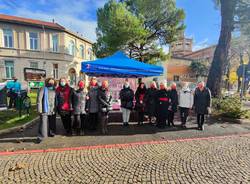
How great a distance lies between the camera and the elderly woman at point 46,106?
5.21 m

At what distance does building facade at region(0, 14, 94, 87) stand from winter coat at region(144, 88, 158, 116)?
1936 centimetres

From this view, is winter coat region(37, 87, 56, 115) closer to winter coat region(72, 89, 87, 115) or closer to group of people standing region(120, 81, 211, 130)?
winter coat region(72, 89, 87, 115)

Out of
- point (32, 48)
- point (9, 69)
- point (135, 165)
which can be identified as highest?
point (32, 48)

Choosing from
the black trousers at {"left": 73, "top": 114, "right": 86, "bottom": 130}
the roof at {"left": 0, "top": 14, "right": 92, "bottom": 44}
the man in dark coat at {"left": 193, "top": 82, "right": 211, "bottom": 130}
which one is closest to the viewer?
the black trousers at {"left": 73, "top": 114, "right": 86, "bottom": 130}

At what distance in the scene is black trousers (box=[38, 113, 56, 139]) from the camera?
5.32m

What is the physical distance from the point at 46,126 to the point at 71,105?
98 cm

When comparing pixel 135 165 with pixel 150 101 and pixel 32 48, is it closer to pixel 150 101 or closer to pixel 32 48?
pixel 150 101

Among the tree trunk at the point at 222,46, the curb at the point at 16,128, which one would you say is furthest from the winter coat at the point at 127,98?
the tree trunk at the point at 222,46

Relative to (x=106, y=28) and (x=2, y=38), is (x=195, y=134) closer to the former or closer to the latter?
(x=106, y=28)

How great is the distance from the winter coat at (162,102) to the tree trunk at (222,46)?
584 centimetres

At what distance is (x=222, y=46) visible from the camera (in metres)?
11.1

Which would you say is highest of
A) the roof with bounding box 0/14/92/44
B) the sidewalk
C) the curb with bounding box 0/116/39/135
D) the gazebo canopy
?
the roof with bounding box 0/14/92/44

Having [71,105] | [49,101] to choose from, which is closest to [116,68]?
[71,105]

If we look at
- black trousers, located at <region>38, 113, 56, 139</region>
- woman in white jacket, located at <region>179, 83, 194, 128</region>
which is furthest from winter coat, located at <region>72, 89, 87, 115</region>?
woman in white jacket, located at <region>179, 83, 194, 128</region>
